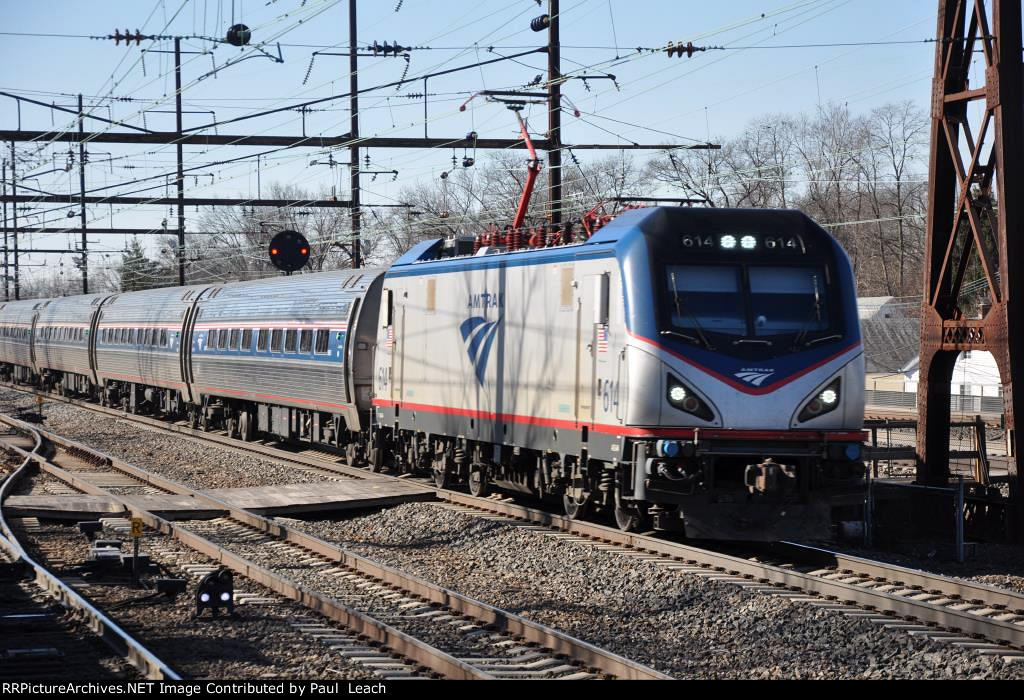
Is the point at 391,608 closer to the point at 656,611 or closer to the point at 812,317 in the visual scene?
the point at 656,611

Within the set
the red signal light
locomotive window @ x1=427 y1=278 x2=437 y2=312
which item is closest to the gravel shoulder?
locomotive window @ x1=427 y1=278 x2=437 y2=312

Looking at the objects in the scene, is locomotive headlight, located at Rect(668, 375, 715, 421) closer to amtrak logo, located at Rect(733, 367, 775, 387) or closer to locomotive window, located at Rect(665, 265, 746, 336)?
amtrak logo, located at Rect(733, 367, 775, 387)

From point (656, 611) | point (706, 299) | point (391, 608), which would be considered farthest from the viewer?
point (706, 299)

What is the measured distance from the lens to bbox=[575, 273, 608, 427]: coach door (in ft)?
44.1

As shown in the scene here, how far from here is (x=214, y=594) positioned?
33.3ft

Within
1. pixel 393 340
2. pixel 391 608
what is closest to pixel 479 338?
pixel 393 340

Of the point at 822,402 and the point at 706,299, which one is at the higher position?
the point at 706,299

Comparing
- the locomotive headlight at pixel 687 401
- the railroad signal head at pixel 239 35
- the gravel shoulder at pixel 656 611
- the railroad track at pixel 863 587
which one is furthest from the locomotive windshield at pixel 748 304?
the railroad signal head at pixel 239 35

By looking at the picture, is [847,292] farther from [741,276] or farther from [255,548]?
[255,548]

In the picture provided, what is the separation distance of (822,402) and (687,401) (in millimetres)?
1424

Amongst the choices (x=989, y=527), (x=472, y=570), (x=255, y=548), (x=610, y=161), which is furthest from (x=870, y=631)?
(x=610, y=161)

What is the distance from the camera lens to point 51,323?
48.2 metres

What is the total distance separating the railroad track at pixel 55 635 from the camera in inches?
324

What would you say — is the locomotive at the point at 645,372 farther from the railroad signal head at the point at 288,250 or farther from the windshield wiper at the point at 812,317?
the railroad signal head at the point at 288,250
